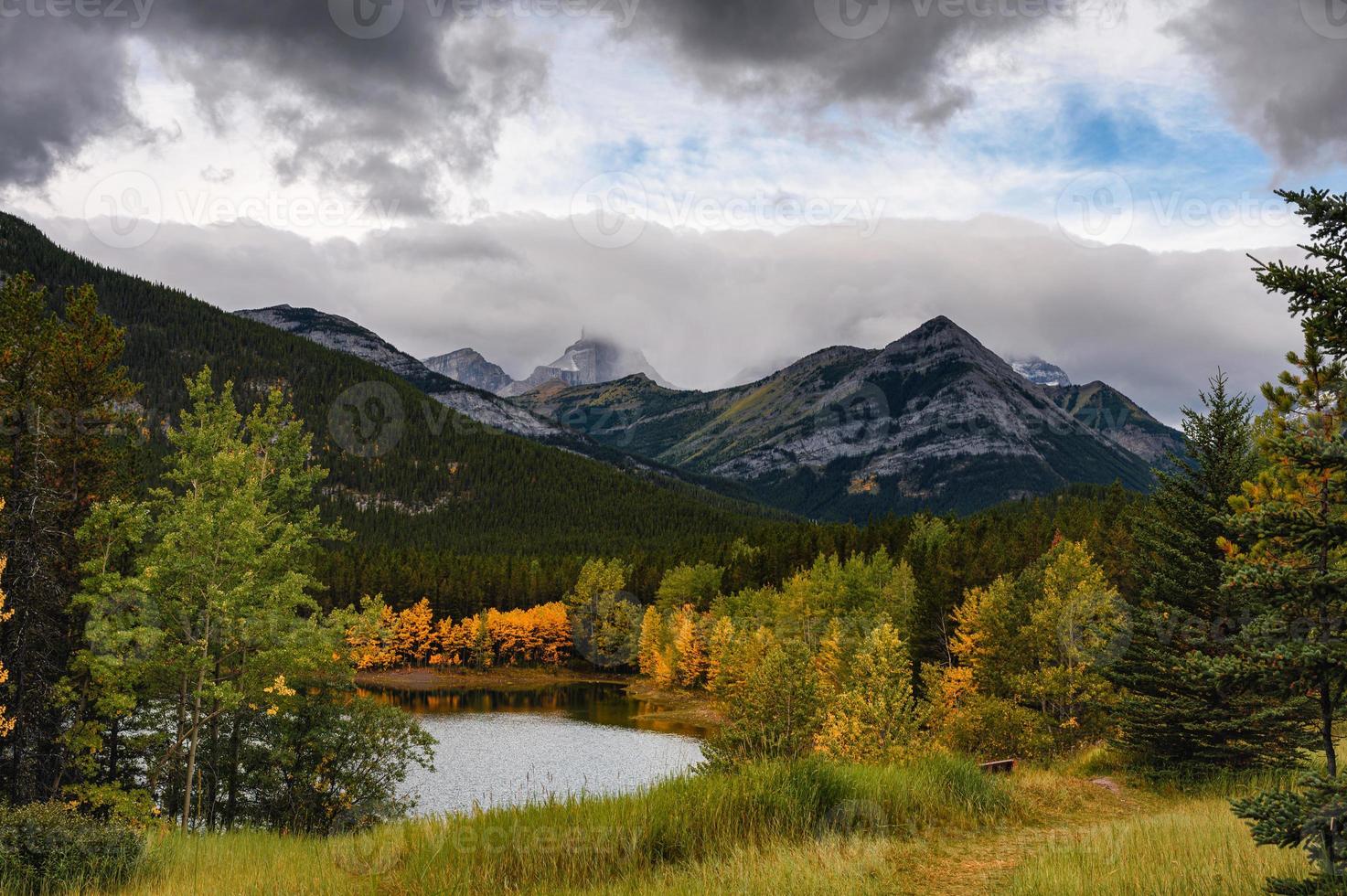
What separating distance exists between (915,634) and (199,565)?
52.0 metres

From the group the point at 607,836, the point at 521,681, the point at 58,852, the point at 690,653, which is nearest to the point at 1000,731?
the point at 607,836

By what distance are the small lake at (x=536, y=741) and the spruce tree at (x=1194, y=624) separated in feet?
57.9

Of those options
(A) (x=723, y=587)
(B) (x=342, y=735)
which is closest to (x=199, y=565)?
(B) (x=342, y=735)

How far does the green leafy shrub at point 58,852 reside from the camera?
10.9 meters

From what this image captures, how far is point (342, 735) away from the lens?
29.8 meters

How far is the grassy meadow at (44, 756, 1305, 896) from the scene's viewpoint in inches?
322

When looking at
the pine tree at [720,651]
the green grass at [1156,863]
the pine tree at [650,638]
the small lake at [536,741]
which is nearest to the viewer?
the green grass at [1156,863]

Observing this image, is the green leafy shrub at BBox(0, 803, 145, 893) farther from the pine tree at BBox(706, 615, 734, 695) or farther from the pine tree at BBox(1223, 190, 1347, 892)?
the pine tree at BBox(706, 615, 734, 695)

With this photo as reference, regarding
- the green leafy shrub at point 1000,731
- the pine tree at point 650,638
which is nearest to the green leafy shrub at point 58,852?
the green leafy shrub at point 1000,731

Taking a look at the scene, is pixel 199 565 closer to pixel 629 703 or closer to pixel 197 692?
pixel 197 692

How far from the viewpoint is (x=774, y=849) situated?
9.34m

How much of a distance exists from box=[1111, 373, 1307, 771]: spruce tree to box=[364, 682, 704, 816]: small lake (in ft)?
57.9

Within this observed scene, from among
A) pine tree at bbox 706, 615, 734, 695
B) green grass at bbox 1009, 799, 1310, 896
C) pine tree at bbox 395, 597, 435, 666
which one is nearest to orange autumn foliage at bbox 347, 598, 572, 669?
pine tree at bbox 395, 597, 435, 666

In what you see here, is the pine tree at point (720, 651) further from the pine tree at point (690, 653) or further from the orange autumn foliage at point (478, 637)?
the orange autumn foliage at point (478, 637)
